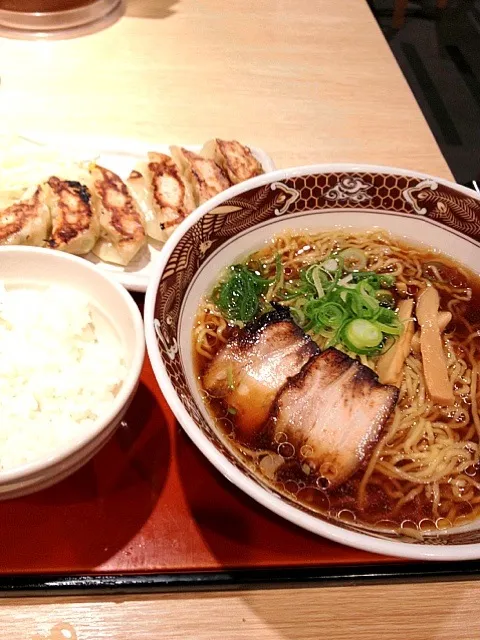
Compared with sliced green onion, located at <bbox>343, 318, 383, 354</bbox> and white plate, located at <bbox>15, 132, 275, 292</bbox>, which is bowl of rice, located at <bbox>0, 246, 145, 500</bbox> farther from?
white plate, located at <bbox>15, 132, 275, 292</bbox>

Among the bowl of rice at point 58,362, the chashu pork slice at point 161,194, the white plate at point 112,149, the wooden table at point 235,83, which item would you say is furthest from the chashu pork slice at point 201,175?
the bowl of rice at point 58,362

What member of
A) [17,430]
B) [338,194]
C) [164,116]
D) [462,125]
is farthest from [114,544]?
[462,125]

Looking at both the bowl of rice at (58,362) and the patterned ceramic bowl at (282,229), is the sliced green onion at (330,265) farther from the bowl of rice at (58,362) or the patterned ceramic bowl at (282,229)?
the bowl of rice at (58,362)

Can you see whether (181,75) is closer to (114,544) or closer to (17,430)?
(17,430)

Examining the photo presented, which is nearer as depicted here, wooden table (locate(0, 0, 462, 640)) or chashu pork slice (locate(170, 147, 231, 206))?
chashu pork slice (locate(170, 147, 231, 206))

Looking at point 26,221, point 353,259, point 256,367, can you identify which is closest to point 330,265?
point 353,259

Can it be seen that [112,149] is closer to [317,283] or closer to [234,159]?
[234,159]

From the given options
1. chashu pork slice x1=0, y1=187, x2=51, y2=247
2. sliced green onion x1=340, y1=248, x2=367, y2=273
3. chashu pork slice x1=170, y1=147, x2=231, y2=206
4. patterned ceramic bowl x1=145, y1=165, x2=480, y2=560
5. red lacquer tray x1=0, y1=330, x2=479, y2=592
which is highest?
patterned ceramic bowl x1=145, y1=165, x2=480, y2=560

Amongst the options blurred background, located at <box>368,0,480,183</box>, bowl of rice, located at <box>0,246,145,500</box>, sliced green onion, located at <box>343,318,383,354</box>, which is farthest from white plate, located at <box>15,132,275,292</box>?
blurred background, located at <box>368,0,480,183</box>
